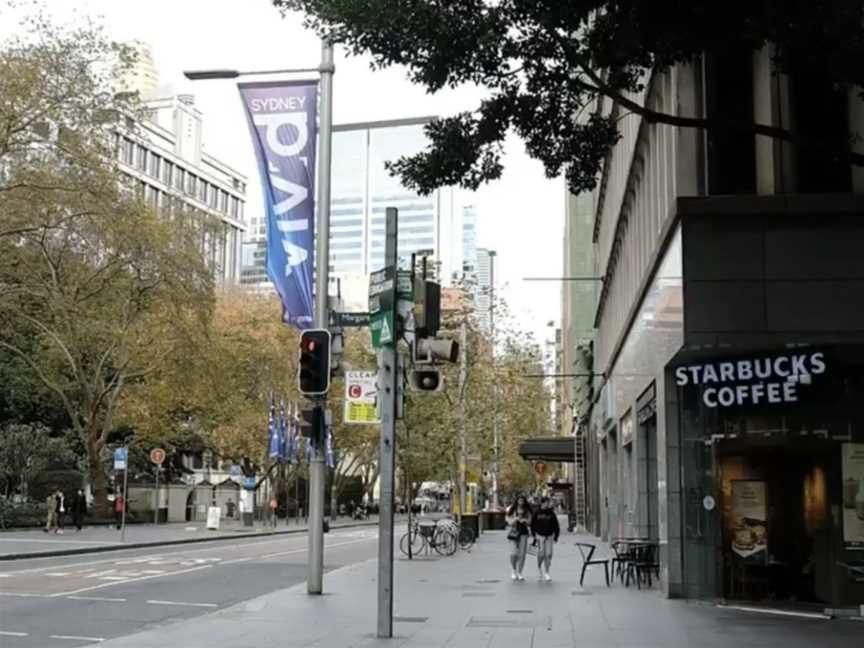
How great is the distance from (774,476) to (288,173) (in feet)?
30.6

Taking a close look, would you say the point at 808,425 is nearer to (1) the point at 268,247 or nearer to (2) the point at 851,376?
(2) the point at 851,376

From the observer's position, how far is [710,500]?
1661 cm

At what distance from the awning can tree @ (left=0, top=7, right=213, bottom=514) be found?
54.4ft

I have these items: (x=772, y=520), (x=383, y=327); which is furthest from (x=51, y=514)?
(x=383, y=327)

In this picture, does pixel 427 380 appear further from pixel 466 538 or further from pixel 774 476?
pixel 466 538

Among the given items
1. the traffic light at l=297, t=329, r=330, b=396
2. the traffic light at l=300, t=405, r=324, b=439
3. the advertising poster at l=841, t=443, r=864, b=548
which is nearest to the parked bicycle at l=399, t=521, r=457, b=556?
the traffic light at l=300, t=405, r=324, b=439

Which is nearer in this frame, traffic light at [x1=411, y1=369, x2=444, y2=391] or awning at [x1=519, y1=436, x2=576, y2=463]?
traffic light at [x1=411, y1=369, x2=444, y2=391]

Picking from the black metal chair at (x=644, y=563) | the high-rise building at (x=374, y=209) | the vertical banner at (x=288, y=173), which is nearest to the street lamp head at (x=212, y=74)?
the vertical banner at (x=288, y=173)

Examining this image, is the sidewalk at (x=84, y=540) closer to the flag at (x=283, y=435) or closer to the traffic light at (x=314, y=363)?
the flag at (x=283, y=435)

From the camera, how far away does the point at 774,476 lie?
16906 millimetres

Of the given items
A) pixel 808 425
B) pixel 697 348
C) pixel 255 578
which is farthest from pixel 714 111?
pixel 255 578

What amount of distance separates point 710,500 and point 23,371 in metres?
49.8

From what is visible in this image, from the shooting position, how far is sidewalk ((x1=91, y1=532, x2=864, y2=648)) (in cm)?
1220

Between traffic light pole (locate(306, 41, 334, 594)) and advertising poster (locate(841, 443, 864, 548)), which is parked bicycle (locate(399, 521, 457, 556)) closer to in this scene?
traffic light pole (locate(306, 41, 334, 594))
